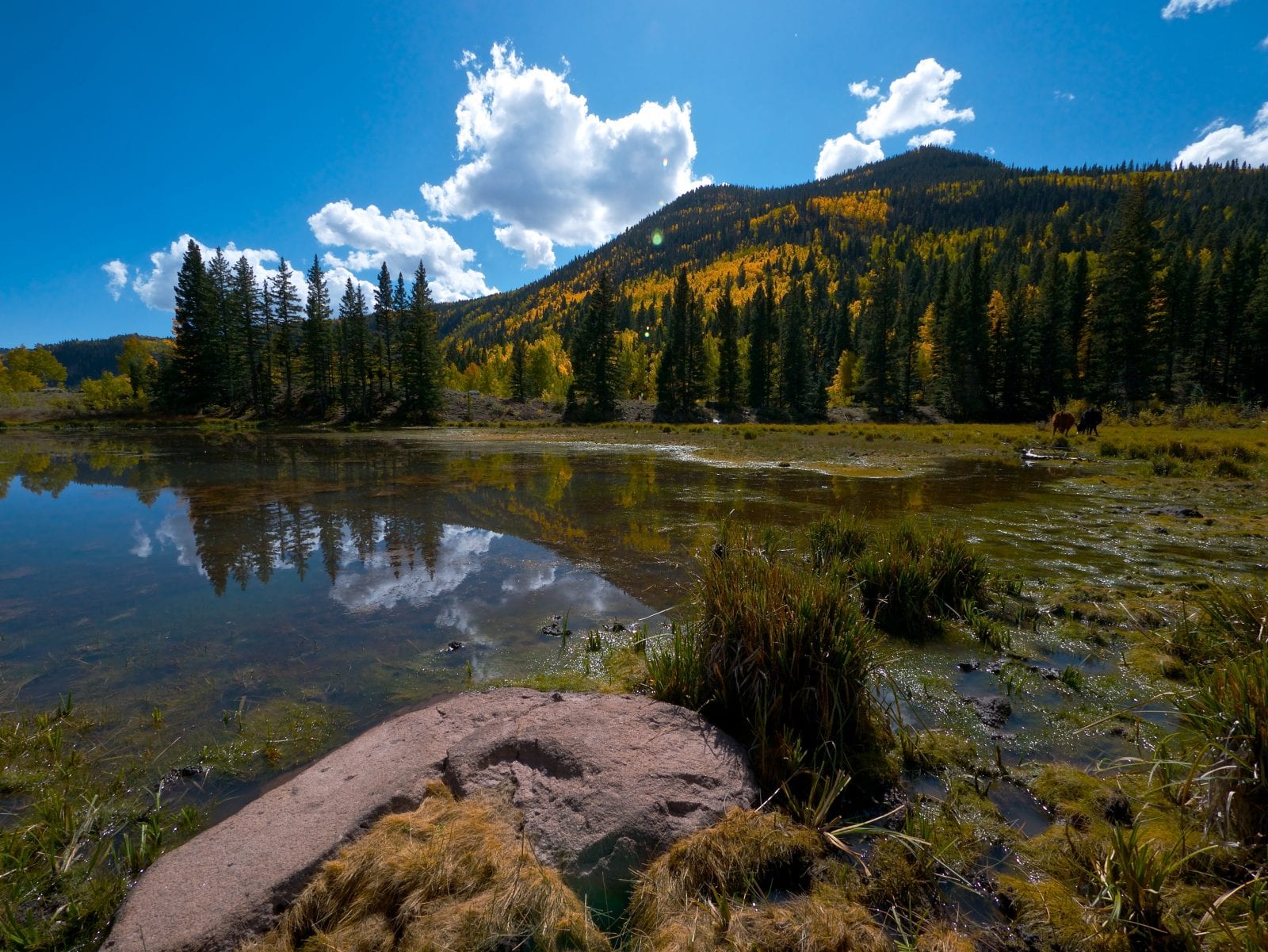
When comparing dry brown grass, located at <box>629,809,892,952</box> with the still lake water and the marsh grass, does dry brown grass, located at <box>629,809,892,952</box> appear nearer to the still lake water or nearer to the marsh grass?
the marsh grass

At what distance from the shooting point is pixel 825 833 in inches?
121

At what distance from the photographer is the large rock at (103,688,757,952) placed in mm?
2598

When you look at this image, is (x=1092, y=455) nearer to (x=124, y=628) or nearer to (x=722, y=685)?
(x=722, y=685)

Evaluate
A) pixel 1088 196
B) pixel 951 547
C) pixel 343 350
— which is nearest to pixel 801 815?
pixel 951 547

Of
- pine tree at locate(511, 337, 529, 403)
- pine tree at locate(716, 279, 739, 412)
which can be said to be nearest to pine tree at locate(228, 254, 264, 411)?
pine tree at locate(511, 337, 529, 403)

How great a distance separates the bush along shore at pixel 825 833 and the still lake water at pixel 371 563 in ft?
4.58

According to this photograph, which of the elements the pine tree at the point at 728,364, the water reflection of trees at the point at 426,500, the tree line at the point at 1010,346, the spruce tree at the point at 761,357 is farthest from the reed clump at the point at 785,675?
the spruce tree at the point at 761,357

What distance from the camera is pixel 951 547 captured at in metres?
7.23

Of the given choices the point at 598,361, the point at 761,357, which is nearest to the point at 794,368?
the point at 761,357

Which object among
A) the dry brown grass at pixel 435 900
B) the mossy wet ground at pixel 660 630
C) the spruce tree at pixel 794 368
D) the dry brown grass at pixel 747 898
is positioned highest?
the spruce tree at pixel 794 368

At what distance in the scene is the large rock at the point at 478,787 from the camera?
2.60m

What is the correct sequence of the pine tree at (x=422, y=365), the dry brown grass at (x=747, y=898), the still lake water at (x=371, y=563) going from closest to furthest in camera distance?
the dry brown grass at (x=747, y=898) → the still lake water at (x=371, y=563) → the pine tree at (x=422, y=365)

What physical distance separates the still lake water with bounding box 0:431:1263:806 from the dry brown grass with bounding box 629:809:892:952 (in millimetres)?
3124

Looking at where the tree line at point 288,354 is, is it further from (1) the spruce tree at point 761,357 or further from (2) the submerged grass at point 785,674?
(2) the submerged grass at point 785,674
